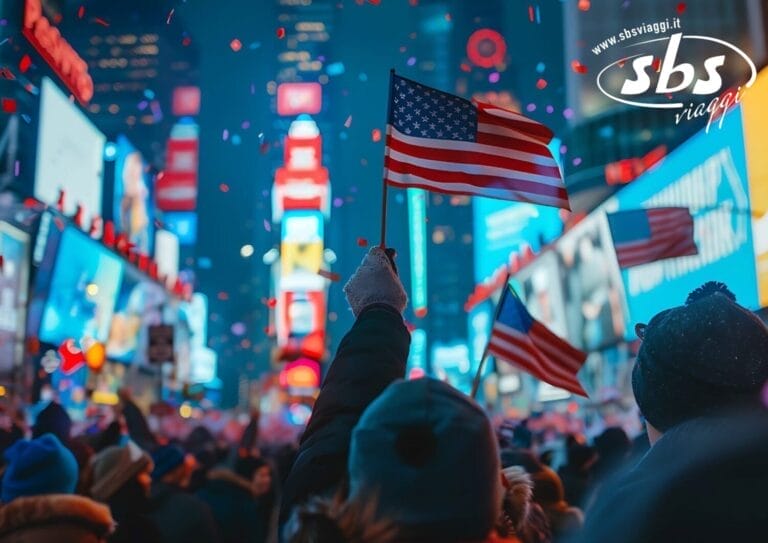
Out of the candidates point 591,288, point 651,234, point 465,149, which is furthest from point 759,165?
point 591,288

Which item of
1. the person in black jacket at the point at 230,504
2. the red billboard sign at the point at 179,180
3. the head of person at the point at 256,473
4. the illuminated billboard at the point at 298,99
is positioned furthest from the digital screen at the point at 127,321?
the person in black jacket at the point at 230,504

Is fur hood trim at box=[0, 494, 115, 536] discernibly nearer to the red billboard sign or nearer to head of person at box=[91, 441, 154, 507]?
head of person at box=[91, 441, 154, 507]

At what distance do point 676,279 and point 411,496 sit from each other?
28.0m

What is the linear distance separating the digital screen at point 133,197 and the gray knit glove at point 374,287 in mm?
50329

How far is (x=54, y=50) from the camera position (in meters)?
38.7

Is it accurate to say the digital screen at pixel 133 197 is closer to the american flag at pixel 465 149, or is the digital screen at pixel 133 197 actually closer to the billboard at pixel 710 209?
the billboard at pixel 710 209

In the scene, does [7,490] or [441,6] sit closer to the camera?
[7,490]

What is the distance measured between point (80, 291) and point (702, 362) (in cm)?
4233

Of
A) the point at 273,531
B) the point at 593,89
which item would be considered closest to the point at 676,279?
the point at 273,531

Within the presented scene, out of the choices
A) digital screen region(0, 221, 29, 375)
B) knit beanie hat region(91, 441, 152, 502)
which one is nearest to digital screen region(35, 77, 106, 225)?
digital screen region(0, 221, 29, 375)

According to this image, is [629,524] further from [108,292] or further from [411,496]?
[108,292]

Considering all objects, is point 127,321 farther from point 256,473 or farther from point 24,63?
point 256,473

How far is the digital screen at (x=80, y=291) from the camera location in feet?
125

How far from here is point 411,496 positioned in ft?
5.87
